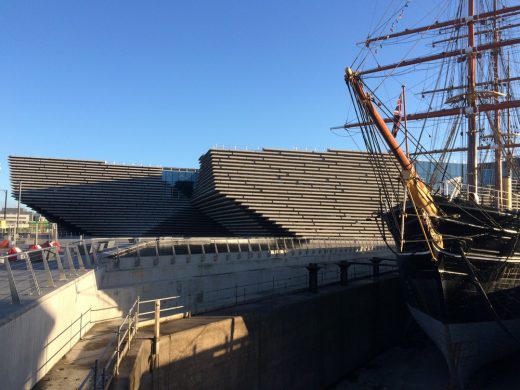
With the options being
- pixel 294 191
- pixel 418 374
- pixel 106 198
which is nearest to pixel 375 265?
pixel 418 374

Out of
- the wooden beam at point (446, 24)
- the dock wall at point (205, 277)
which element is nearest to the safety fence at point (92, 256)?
the dock wall at point (205, 277)

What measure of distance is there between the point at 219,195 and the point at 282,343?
38156mm

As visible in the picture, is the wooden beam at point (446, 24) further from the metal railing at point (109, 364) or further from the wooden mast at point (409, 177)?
the metal railing at point (109, 364)

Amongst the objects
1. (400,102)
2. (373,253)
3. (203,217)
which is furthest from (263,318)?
(203,217)

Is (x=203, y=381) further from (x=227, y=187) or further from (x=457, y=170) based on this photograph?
(x=457, y=170)

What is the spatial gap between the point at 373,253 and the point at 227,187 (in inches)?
786

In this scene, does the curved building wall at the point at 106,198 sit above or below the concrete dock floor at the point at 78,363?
above

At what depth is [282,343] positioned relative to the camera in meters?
15.9

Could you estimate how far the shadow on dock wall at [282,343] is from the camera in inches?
454

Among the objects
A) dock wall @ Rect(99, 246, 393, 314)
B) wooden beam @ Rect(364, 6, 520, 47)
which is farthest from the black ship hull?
wooden beam @ Rect(364, 6, 520, 47)

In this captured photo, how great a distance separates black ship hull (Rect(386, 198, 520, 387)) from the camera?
50.3ft

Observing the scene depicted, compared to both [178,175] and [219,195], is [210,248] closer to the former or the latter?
[219,195]

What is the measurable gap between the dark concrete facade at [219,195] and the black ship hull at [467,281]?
35.6m

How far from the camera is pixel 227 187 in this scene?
51.7 meters
